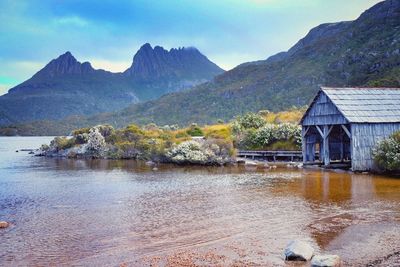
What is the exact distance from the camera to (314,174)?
1516 inches

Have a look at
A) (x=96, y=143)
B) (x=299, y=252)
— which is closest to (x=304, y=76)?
(x=96, y=143)

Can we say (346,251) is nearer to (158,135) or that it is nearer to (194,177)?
(194,177)

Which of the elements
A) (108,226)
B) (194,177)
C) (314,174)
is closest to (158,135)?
(194,177)

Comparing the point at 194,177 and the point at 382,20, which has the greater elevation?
the point at 382,20

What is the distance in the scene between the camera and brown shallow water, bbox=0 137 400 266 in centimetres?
1580

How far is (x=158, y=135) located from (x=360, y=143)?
38.2 metres

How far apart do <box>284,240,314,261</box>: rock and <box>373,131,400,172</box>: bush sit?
860 inches

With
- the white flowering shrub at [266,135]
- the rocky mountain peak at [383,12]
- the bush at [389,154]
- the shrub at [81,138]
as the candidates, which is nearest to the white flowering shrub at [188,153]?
the white flowering shrub at [266,135]

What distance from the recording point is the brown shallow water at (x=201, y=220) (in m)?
15.8

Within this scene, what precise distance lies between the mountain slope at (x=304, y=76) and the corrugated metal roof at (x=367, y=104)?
3713 cm

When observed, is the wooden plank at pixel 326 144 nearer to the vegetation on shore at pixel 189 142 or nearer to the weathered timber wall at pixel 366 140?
the weathered timber wall at pixel 366 140

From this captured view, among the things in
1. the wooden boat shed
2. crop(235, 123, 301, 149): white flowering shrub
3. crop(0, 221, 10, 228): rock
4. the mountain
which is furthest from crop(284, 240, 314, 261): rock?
the mountain

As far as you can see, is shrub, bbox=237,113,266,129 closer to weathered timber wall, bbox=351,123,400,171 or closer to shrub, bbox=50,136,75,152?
weathered timber wall, bbox=351,123,400,171

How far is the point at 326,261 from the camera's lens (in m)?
13.7
